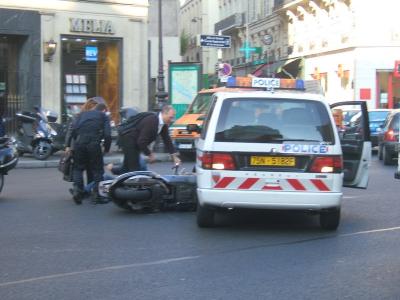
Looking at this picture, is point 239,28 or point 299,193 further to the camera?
point 239,28

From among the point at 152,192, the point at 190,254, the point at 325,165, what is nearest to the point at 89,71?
the point at 152,192

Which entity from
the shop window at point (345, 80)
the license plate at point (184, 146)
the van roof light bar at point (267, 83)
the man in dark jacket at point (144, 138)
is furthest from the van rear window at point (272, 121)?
the shop window at point (345, 80)

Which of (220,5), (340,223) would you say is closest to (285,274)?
(340,223)

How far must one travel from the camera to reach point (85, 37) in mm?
21875

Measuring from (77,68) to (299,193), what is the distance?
1568 cm

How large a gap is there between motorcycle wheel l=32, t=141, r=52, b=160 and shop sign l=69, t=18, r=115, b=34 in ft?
19.9

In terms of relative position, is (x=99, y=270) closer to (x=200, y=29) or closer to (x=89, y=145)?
(x=89, y=145)

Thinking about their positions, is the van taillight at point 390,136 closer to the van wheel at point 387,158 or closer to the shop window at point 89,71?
the van wheel at point 387,158

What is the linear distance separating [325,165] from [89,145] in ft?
12.6

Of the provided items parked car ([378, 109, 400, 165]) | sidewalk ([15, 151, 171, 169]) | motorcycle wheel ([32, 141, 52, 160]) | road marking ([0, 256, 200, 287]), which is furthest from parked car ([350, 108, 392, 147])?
road marking ([0, 256, 200, 287])

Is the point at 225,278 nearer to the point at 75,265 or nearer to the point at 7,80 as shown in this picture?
the point at 75,265

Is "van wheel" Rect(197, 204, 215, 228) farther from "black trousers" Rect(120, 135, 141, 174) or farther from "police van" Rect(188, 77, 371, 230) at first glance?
"black trousers" Rect(120, 135, 141, 174)

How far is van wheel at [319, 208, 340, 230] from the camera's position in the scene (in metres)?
8.05

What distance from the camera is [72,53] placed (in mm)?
22047
